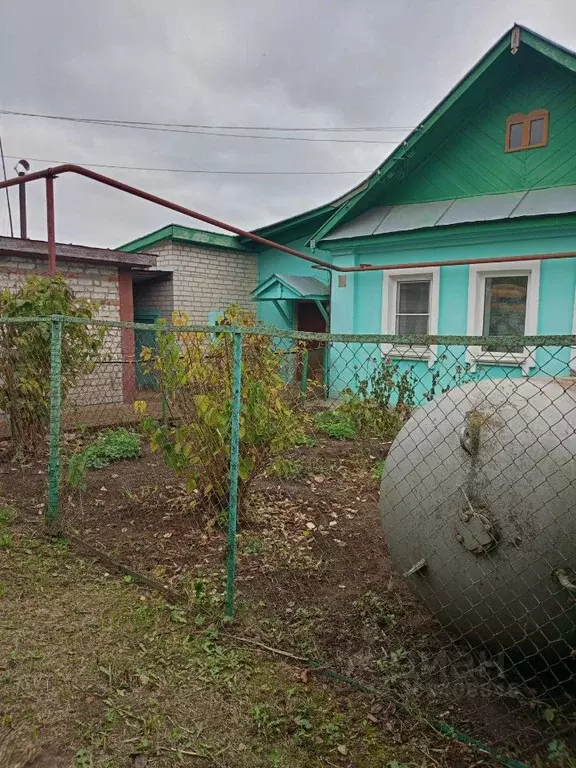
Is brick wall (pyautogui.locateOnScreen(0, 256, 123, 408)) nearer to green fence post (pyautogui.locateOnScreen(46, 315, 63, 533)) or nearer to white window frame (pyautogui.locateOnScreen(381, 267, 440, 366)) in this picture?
green fence post (pyautogui.locateOnScreen(46, 315, 63, 533))

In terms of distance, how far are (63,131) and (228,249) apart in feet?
28.1

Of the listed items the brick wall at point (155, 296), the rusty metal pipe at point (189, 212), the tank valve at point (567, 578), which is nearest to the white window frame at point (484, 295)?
the rusty metal pipe at point (189, 212)

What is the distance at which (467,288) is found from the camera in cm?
760

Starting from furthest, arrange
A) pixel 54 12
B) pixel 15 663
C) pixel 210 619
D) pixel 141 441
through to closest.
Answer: pixel 54 12, pixel 141 441, pixel 210 619, pixel 15 663

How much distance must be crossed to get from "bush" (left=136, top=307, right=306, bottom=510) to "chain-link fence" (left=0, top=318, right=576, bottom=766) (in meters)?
0.01

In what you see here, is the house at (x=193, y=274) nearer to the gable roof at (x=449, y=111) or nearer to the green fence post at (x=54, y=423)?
the gable roof at (x=449, y=111)

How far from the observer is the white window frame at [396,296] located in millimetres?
7855

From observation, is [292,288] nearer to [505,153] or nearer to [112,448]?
[505,153]

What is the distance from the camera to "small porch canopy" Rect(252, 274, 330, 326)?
9.52m

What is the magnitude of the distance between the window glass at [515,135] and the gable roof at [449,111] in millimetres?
665

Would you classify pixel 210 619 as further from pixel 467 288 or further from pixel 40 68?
pixel 40 68

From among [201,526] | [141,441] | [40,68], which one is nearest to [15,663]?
[201,526]

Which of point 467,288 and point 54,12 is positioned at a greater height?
point 54,12

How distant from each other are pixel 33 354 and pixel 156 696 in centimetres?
430
